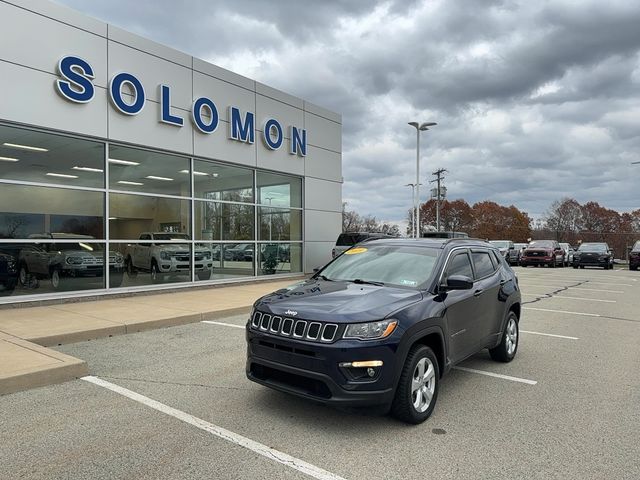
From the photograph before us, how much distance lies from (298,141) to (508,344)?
13016 mm

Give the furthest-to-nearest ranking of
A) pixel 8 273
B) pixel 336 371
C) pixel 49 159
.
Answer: pixel 49 159
pixel 8 273
pixel 336 371

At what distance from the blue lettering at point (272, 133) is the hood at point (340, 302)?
12.3 m

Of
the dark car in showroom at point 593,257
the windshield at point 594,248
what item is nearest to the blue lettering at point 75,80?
the dark car in showroom at point 593,257

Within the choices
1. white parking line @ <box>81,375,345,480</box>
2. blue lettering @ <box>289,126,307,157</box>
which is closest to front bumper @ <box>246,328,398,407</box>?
white parking line @ <box>81,375,345,480</box>

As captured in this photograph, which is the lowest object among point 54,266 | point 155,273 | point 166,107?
point 155,273

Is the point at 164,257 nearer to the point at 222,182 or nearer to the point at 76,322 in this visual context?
the point at 222,182

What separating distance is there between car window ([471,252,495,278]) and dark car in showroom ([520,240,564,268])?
2878cm

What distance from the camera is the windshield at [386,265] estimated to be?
500cm

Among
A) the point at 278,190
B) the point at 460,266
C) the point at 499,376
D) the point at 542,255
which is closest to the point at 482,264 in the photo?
the point at 460,266

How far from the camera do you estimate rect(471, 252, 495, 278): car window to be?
5.98 m

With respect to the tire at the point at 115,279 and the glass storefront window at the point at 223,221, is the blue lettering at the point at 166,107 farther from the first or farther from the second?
the tire at the point at 115,279

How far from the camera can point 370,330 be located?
393 centimetres

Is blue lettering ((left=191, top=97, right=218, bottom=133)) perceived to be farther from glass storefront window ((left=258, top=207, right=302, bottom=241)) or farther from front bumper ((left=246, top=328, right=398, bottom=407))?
front bumper ((left=246, top=328, right=398, bottom=407))

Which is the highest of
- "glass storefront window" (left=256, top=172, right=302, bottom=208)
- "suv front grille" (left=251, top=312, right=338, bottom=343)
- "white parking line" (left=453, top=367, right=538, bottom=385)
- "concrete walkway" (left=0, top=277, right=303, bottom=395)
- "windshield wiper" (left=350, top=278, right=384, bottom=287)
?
"glass storefront window" (left=256, top=172, right=302, bottom=208)
